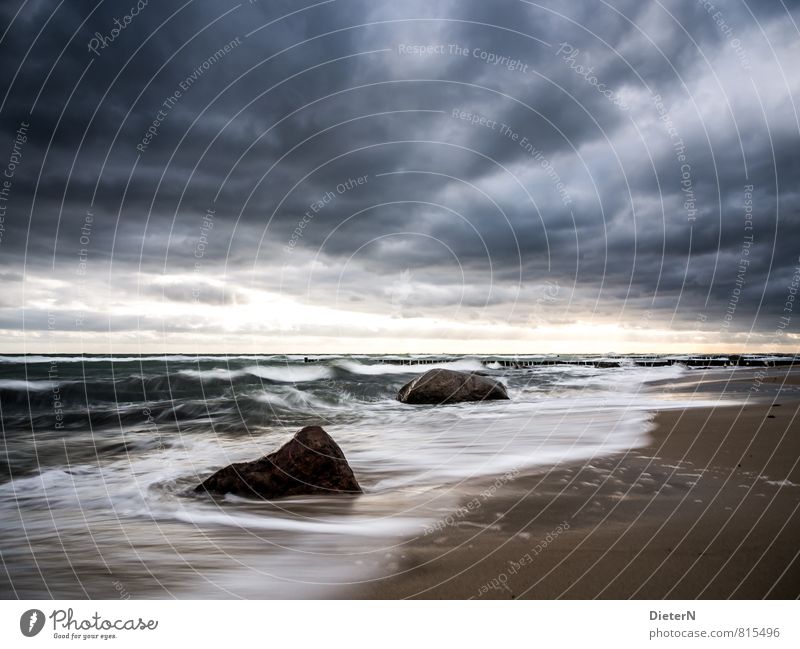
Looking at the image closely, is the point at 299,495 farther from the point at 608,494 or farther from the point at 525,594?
the point at 608,494

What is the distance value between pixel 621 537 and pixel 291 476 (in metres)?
3.87

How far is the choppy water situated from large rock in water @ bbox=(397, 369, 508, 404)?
4.42 ft

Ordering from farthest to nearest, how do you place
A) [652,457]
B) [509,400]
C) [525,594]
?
1. [509,400]
2. [652,457]
3. [525,594]

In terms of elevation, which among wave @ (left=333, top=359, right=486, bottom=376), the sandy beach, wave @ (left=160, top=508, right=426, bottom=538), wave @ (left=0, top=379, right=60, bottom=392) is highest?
the sandy beach

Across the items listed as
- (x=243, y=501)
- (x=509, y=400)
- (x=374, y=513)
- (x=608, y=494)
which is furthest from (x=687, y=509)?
(x=509, y=400)

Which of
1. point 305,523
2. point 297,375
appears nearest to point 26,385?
point 297,375

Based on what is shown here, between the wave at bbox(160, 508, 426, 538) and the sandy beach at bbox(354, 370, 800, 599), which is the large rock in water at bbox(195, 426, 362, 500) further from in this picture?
the sandy beach at bbox(354, 370, 800, 599)

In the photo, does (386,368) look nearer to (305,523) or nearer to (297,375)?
(297,375)

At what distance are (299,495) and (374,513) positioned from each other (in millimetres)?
1252

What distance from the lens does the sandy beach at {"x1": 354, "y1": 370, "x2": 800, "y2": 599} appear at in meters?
3.32

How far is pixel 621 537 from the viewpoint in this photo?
3977 millimetres

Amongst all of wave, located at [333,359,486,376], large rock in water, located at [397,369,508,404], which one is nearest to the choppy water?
large rock in water, located at [397,369,508,404]

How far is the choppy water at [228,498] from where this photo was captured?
152 inches
